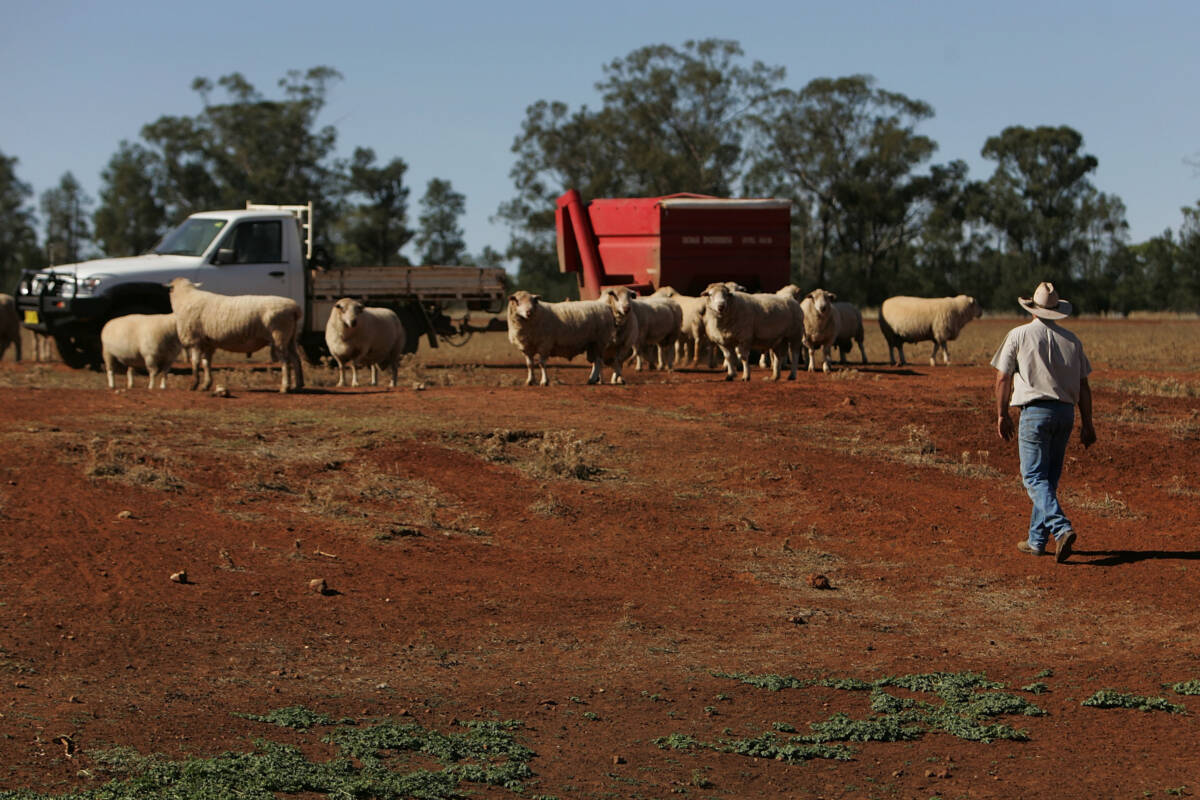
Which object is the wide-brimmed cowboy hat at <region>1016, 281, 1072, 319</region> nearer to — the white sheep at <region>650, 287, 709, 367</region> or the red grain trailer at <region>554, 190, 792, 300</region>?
the white sheep at <region>650, 287, 709, 367</region>

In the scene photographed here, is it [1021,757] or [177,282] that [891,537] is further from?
Result: [177,282]

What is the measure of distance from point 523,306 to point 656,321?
4.19m

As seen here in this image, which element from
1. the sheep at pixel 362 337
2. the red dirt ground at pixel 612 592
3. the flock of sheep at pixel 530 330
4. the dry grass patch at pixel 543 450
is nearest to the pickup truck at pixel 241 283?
the flock of sheep at pixel 530 330

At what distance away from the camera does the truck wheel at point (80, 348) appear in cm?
2047

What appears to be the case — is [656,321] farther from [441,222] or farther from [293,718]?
[441,222]

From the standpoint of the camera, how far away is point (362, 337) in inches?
758

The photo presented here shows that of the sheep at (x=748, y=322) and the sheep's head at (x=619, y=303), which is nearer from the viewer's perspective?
the sheep at (x=748, y=322)

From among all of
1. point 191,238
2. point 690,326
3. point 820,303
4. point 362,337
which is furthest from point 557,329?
point 191,238

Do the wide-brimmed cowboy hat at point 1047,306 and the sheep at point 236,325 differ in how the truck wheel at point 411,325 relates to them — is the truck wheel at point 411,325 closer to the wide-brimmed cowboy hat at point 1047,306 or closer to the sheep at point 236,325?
the sheep at point 236,325

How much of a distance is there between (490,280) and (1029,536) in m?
14.9

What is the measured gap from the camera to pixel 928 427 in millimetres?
15117

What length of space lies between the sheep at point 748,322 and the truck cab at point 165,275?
6.64m

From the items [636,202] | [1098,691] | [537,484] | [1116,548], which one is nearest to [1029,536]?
[1116,548]

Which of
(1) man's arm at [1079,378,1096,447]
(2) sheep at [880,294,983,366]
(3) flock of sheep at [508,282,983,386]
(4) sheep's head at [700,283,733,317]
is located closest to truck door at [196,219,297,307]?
(3) flock of sheep at [508,282,983,386]
